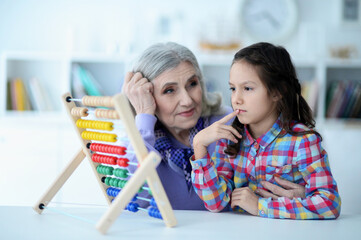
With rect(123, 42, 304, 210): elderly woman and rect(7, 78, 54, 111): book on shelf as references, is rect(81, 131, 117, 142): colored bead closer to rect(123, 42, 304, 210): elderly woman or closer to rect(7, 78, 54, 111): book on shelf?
rect(123, 42, 304, 210): elderly woman

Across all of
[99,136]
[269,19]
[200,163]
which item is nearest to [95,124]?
[99,136]

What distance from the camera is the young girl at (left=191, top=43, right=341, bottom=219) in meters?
1.40

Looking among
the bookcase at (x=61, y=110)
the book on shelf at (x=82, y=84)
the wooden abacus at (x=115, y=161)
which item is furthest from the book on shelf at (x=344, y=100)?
the wooden abacus at (x=115, y=161)

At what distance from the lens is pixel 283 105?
5.22ft

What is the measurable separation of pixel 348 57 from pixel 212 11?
1372 mm

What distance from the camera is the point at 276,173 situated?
154 cm

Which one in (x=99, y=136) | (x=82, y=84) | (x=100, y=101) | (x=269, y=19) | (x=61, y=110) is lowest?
(x=61, y=110)

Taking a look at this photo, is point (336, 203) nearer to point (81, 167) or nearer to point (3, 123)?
point (81, 167)

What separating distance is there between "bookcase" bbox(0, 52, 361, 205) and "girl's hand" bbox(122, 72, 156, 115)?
59.7 inches

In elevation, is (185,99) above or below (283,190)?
above

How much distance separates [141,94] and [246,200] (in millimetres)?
704

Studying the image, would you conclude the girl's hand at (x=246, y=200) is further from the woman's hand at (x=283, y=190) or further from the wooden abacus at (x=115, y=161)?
the wooden abacus at (x=115, y=161)

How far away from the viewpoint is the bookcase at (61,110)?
11.6 ft

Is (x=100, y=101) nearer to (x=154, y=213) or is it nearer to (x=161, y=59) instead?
(x=154, y=213)
